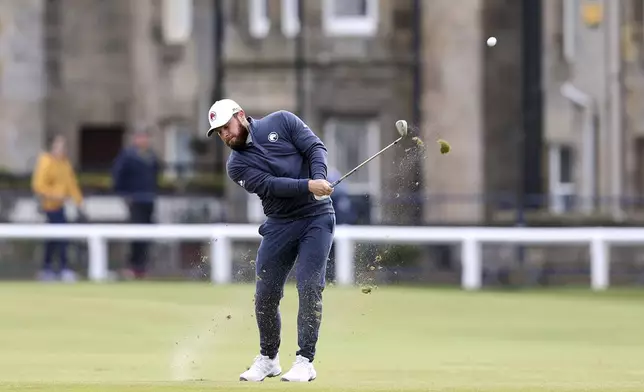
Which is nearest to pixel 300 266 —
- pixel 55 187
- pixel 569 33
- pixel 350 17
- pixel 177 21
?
pixel 55 187

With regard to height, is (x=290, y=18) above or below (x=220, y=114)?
above

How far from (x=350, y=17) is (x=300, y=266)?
24.2m

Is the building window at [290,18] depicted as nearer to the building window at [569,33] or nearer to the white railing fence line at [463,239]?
the building window at [569,33]

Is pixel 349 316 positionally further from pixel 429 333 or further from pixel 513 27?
pixel 513 27

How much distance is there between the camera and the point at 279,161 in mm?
13531

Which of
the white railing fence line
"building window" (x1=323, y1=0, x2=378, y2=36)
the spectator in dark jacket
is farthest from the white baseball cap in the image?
"building window" (x1=323, y1=0, x2=378, y2=36)

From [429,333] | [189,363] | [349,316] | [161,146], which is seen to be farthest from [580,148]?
[189,363]

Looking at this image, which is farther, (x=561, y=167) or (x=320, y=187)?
(x=561, y=167)

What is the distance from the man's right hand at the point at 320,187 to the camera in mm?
13320

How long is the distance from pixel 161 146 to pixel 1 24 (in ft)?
12.6

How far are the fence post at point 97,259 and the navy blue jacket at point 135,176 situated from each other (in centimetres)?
96

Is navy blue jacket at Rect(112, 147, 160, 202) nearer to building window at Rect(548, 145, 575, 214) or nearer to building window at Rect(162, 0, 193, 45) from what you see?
building window at Rect(548, 145, 575, 214)

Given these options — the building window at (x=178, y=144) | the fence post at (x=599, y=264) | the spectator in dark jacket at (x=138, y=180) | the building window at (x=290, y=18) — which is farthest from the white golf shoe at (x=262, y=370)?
the building window at (x=178, y=144)

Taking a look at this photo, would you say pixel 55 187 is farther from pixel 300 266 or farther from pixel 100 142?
pixel 100 142
